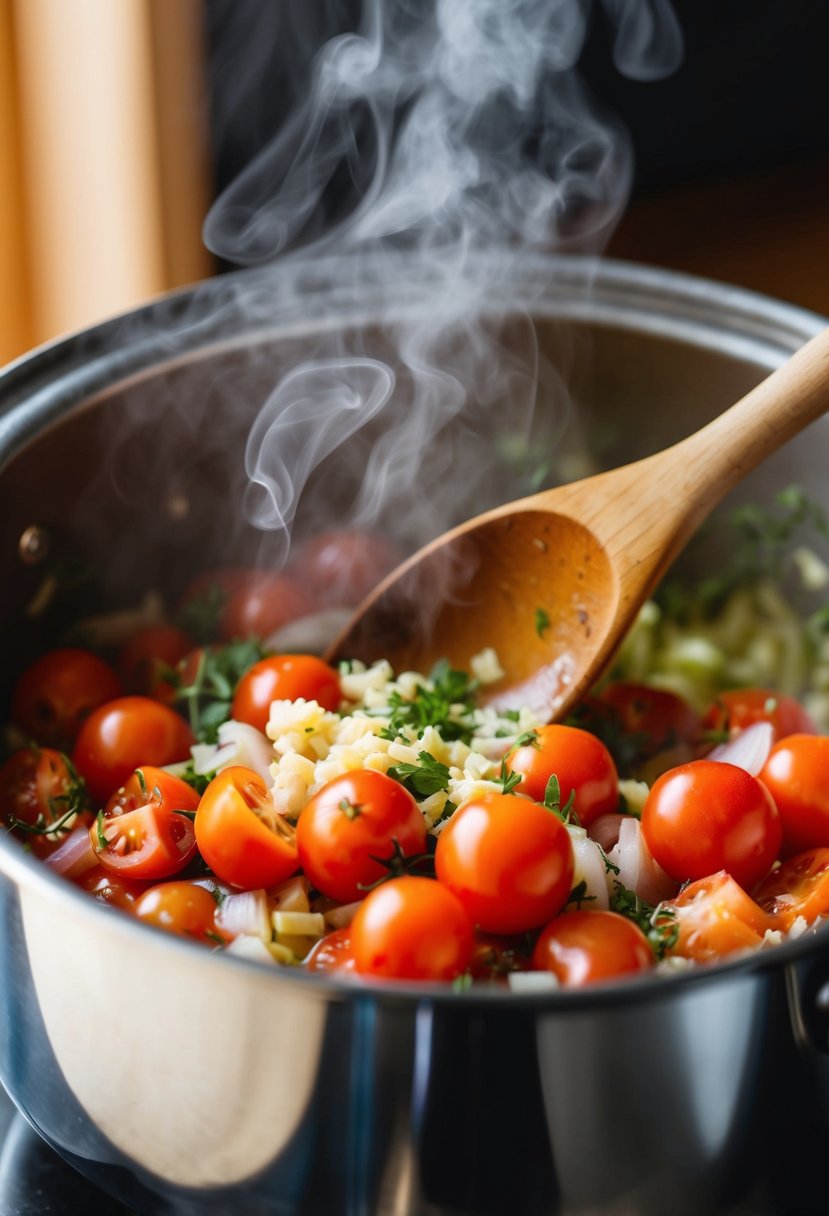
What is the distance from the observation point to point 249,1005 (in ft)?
2.07

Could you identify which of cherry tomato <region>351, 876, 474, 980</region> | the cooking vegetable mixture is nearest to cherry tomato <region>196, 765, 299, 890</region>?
the cooking vegetable mixture

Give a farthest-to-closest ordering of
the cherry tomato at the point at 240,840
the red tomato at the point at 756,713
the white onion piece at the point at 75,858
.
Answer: the red tomato at the point at 756,713 → the white onion piece at the point at 75,858 → the cherry tomato at the point at 240,840

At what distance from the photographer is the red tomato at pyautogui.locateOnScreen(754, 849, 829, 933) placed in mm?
885

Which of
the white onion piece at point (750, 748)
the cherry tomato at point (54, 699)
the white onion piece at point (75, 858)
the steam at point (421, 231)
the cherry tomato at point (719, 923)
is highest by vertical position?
the steam at point (421, 231)

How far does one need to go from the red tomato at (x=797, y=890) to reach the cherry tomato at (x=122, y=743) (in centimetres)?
52

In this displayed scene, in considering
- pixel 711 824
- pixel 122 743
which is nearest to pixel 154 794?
pixel 122 743

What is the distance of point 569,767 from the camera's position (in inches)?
37.9

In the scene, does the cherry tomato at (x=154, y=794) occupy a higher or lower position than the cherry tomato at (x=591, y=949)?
higher

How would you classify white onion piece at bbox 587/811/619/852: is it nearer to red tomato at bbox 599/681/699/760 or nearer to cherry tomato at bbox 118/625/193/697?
red tomato at bbox 599/681/699/760

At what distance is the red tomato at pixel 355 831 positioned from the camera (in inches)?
32.7

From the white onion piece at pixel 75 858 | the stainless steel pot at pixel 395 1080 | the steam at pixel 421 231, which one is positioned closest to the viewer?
the stainless steel pot at pixel 395 1080

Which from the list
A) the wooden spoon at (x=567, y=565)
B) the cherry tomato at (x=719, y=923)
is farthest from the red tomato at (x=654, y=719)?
the cherry tomato at (x=719, y=923)

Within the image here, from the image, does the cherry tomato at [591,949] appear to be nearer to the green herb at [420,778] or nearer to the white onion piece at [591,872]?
the white onion piece at [591,872]

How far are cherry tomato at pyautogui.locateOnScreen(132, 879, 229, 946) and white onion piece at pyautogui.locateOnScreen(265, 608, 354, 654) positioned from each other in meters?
0.41
